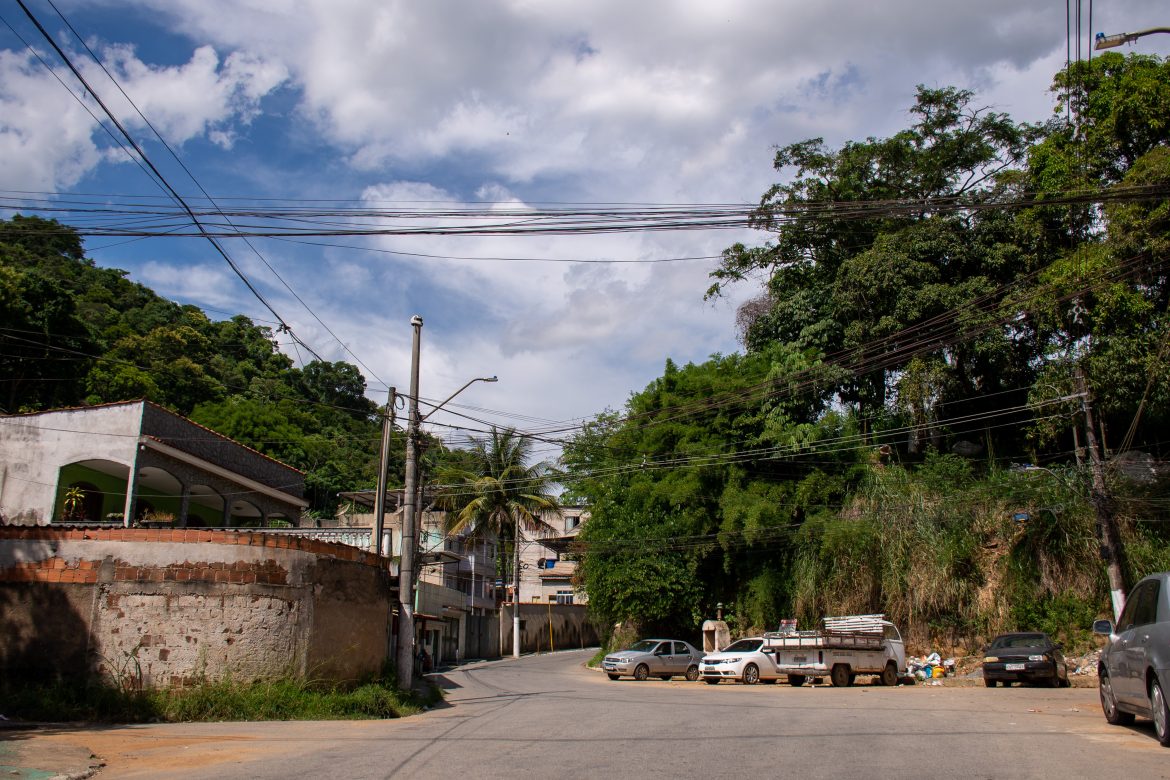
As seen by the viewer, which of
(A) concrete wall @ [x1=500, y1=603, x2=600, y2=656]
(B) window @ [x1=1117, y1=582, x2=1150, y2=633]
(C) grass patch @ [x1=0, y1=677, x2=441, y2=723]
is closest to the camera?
(B) window @ [x1=1117, y1=582, x2=1150, y2=633]

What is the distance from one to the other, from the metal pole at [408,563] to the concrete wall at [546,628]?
104 feet

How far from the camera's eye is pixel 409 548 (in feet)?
64.8

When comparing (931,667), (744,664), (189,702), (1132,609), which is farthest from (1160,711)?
(931,667)

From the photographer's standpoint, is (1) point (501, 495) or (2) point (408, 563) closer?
(2) point (408, 563)

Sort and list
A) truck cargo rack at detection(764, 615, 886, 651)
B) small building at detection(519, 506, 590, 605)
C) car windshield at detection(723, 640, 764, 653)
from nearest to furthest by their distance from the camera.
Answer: truck cargo rack at detection(764, 615, 886, 651) < car windshield at detection(723, 640, 764, 653) < small building at detection(519, 506, 590, 605)

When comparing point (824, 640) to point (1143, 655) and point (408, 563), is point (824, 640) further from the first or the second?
point (1143, 655)

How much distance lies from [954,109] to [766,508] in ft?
61.7

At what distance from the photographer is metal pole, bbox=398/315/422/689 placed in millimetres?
19266

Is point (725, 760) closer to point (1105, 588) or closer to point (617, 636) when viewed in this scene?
point (1105, 588)

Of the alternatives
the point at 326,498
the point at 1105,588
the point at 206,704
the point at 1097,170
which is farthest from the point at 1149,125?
the point at 326,498

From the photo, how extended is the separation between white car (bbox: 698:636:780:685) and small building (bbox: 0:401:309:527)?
639 inches

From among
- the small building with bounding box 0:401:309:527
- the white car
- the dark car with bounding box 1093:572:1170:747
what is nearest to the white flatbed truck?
the white car

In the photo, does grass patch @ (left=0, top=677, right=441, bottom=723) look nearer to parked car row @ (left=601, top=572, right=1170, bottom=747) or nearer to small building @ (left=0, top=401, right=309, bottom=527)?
small building @ (left=0, top=401, right=309, bottom=527)

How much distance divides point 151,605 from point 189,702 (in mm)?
1785
